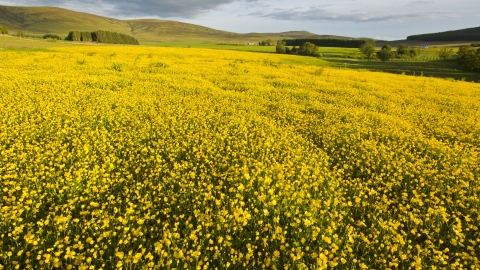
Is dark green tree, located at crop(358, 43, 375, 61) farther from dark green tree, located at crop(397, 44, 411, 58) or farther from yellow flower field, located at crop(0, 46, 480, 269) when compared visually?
yellow flower field, located at crop(0, 46, 480, 269)

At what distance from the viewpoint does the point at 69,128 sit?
315 inches

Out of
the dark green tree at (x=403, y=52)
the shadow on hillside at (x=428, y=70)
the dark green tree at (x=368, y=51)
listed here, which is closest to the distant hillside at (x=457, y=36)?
the dark green tree at (x=403, y=52)

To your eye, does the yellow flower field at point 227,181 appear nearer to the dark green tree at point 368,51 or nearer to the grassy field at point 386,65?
the grassy field at point 386,65

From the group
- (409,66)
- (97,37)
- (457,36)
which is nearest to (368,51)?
(409,66)

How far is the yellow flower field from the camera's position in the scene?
3.93 meters

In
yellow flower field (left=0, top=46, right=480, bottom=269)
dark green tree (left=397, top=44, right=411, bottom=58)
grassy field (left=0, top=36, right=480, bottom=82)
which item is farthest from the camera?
dark green tree (left=397, top=44, right=411, bottom=58)

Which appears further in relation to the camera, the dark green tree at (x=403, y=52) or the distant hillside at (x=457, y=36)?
the distant hillside at (x=457, y=36)

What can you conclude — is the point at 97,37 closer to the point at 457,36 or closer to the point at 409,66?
the point at 409,66

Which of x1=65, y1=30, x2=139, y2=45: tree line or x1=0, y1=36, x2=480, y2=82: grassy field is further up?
x1=65, y1=30, x2=139, y2=45: tree line

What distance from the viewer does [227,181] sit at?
592cm

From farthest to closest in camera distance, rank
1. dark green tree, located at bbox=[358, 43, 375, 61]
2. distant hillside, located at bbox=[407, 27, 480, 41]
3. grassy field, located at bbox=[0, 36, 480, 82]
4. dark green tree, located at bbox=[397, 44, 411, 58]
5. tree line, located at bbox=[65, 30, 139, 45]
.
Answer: distant hillside, located at bbox=[407, 27, 480, 41], tree line, located at bbox=[65, 30, 139, 45], dark green tree, located at bbox=[397, 44, 411, 58], dark green tree, located at bbox=[358, 43, 375, 61], grassy field, located at bbox=[0, 36, 480, 82]

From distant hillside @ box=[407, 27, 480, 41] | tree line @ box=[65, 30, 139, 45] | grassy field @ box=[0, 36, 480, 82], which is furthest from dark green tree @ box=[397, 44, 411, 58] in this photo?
tree line @ box=[65, 30, 139, 45]

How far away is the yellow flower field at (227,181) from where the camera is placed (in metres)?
3.93

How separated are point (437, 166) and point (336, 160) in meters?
2.60
